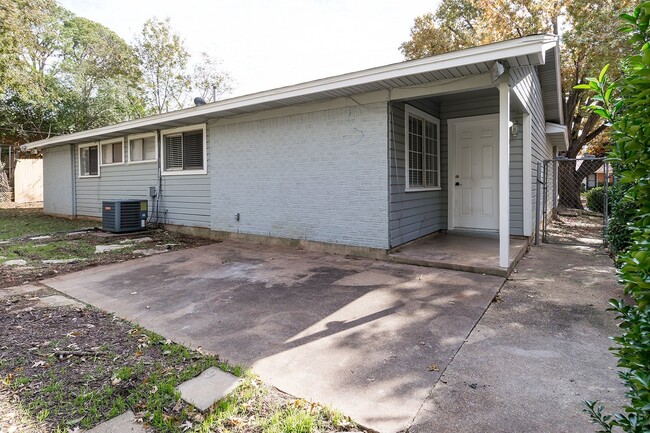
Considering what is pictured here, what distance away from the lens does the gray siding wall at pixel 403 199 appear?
18.9 ft

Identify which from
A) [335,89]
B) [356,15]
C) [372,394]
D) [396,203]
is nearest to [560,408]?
[372,394]

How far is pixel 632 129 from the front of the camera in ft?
4.08

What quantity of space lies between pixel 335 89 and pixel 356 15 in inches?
332

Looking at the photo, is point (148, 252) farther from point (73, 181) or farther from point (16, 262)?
point (73, 181)

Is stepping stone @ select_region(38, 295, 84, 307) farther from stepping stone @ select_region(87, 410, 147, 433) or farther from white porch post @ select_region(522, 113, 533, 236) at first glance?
white porch post @ select_region(522, 113, 533, 236)

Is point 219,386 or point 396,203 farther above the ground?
point 396,203

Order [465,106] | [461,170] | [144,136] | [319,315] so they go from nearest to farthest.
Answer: [319,315], [465,106], [461,170], [144,136]

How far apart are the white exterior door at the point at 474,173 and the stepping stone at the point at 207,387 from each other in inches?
245

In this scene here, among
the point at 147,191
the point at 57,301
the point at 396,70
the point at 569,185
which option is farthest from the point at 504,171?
the point at 569,185

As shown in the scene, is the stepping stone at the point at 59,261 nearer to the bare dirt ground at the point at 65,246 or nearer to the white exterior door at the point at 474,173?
the bare dirt ground at the point at 65,246

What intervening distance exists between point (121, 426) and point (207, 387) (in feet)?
1.58

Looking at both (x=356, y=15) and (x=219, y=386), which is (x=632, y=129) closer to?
(x=219, y=386)

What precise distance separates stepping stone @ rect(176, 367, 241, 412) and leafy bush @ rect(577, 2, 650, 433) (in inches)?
72.3

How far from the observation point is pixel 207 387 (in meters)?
2.27
